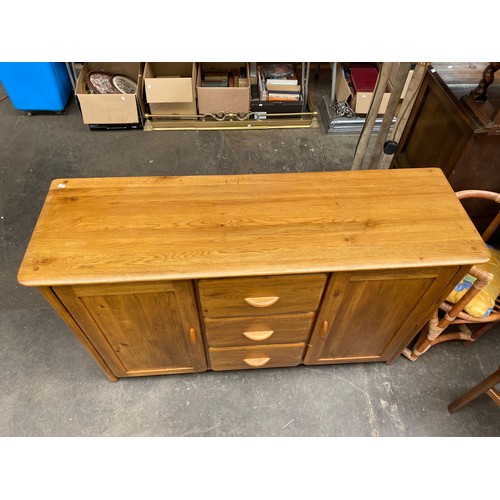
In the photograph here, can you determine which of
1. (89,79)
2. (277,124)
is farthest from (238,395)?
(89,79)

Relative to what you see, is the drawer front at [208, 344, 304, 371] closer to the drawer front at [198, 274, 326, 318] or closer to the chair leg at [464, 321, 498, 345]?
the drawer front at [198, 274, 326, 318]

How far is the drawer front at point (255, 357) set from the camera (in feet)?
5.06

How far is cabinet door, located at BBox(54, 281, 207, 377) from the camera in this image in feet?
3.86

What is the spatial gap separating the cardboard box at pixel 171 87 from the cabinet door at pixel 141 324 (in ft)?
6.17

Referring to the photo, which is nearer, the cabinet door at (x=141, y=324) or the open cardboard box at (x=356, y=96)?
the cabinet door at (x=141, y=324)

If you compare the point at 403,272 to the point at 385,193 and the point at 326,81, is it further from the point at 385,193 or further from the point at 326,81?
the point at 326,81

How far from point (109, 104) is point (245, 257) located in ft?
6.87

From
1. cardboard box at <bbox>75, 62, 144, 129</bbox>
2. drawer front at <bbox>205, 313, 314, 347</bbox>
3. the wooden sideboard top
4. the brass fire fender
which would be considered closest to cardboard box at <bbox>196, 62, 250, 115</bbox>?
the brass fire fender

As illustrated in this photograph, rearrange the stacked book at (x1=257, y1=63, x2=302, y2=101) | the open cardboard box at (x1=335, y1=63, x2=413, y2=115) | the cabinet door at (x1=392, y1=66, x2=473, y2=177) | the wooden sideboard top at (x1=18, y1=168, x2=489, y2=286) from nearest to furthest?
1. the wooden sideboard top at (x1=18, y1=168, x2=489, y2=286)
2. the cabinet door at (x1=392, y1=66, x2=473, y2=177)
3. the open cardboard box at (x1=335, y1=63, x2=413, y2=115)
4. the stacked book at (x1=257, y1=63, x2=302, y2=101)

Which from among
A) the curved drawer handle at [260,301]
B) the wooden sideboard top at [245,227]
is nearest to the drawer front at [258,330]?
the curved drawer handle at [260,301]

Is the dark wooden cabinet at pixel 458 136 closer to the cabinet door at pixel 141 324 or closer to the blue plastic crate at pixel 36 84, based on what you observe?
the cabinet door at pixel 141 324

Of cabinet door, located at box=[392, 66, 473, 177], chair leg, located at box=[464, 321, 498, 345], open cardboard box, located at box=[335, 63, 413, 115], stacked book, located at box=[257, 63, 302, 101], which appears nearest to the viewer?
cabinet door, located at box=[392, 66, 473, 177]

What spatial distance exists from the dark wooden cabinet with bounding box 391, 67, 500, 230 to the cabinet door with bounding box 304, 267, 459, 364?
568 mm

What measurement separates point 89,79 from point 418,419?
2.89 meters
